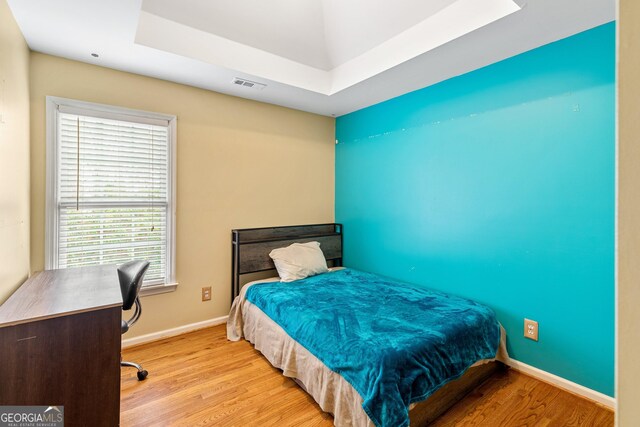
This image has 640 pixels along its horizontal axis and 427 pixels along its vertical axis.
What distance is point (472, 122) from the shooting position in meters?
2.51

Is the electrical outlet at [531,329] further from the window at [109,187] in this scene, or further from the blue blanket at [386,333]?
the window at [109,187]

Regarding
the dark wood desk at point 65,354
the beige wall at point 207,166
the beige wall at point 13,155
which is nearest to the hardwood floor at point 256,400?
the dark wood desk at point 65,354

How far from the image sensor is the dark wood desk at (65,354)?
49.4 inches

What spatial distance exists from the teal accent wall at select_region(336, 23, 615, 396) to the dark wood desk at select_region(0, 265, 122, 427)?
2504 millimetres

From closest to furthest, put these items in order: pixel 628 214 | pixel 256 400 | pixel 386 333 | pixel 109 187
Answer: pixel 628 214 → pixel 386 333 → pixel 256 400 → pixel 109 187

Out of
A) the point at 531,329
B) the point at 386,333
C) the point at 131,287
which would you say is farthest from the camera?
the point at 531,329

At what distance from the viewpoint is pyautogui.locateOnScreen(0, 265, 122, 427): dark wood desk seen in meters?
1.25

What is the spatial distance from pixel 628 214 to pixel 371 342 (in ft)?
4.98

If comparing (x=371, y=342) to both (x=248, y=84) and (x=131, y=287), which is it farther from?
(x=248, y=84)

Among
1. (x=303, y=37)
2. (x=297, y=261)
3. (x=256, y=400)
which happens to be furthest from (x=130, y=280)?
(x=303, y=37)

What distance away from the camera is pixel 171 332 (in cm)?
281

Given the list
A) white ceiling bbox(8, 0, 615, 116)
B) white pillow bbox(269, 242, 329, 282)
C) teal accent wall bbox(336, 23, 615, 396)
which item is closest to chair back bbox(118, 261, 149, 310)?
white pillow bbox(269, 242, 329, 282)

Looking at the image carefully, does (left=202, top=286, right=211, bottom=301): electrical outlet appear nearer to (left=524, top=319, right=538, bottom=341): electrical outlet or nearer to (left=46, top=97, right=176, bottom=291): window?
(left=46, top=97, right=176, bottom=291): window

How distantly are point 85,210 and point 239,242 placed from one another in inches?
50.5
